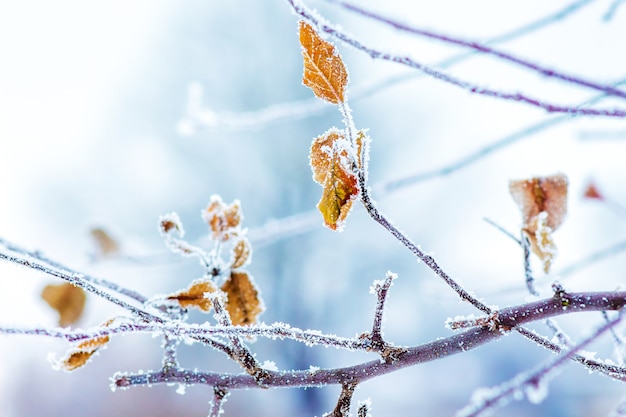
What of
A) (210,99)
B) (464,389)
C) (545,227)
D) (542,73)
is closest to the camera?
(542,73)

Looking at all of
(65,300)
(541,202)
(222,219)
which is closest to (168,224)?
(222,219)

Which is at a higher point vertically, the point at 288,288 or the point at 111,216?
the point at 111,216

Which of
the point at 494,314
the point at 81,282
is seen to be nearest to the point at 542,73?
the point at 494,314

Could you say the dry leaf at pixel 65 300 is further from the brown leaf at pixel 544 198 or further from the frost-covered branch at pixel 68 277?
the brown leaf at pixel 544 198

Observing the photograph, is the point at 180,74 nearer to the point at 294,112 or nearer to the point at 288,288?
the point at 288,288

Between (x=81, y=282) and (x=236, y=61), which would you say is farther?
(x=236, y=61)
